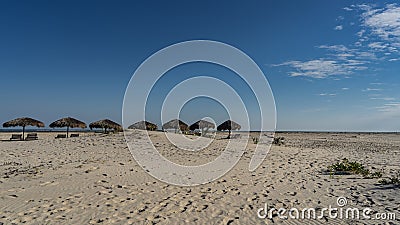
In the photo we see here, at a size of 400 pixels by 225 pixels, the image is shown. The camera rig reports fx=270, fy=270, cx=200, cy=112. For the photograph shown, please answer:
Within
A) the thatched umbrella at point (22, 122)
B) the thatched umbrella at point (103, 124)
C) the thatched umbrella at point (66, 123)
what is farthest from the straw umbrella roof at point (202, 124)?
the thatched umbrella at point (22, 122)

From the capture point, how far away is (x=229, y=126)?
1061 inches

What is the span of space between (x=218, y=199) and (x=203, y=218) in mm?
1238

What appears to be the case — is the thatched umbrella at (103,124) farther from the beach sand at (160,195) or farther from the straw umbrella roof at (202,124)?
the beach sand at (160,195)

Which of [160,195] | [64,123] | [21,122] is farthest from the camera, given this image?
[64,123]

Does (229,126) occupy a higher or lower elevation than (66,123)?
lower

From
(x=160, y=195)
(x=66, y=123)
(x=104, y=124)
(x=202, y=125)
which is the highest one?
(x=66, y=123)

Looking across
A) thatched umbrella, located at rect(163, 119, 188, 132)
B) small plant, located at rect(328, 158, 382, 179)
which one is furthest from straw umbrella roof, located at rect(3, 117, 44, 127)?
small plant, located at rect(328, 158, 382, 179)

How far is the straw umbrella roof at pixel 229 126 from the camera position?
26.9m

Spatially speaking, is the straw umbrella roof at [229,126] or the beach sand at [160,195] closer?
the beach sand at [160,195]

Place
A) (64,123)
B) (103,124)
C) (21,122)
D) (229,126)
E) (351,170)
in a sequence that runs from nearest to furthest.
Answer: (351,170)
(21,122)
(64,123)
(103,124)
(229,126)

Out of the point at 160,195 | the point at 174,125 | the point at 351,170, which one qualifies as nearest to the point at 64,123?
the point at 174,125

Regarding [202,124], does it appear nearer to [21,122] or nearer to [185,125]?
→ [185,125]

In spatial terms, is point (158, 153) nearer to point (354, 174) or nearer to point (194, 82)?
point (194, 82)

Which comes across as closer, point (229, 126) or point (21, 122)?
point (21, 122)
